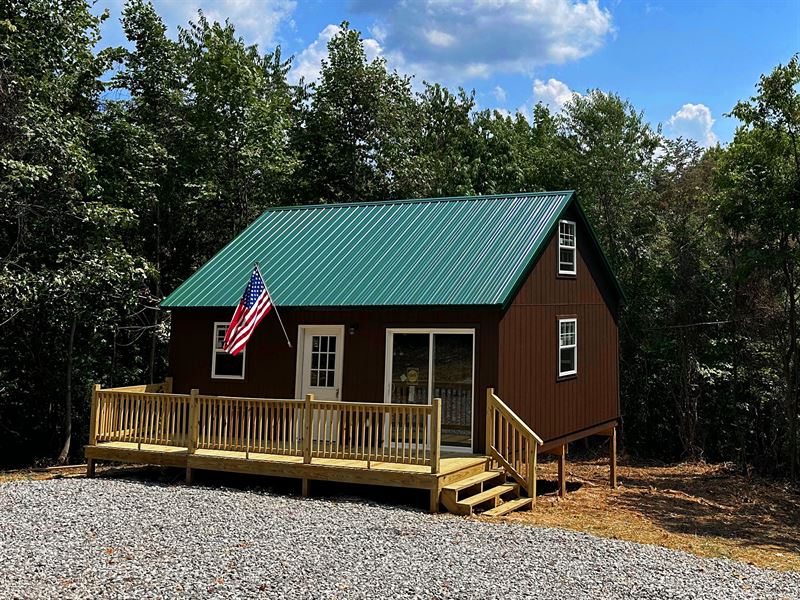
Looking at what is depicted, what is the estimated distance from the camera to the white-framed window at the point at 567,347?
46.9 feet

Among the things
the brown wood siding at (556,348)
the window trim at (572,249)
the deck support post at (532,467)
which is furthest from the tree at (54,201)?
the deck support post at (532,467)

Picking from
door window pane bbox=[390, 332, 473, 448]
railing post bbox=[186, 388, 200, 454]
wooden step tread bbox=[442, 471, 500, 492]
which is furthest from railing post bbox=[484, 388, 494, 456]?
railing post bbox=[186, 388, 200, 454]

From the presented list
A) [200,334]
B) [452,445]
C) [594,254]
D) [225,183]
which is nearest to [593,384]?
[594,254]

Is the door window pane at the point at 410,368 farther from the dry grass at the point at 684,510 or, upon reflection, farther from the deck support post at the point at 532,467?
the dry grass at the point at 684,510

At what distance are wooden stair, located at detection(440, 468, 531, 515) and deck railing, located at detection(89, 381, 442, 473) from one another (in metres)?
0.44

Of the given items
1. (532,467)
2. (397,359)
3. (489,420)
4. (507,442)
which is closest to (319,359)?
(397,359)

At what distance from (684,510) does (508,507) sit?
5.57 metres

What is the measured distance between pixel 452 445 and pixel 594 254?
6.14 meters

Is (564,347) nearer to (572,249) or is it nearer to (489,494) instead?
(572,249)

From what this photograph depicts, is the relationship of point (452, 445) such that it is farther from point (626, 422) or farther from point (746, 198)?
point (626, 422)

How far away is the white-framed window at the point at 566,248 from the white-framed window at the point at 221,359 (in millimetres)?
6514

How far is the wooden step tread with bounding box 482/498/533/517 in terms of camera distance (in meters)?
10.5

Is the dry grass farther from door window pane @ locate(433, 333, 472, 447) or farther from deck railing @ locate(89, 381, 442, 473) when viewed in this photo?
deck railing @ locate(89, 381, 442, 473)

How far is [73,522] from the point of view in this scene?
9023 mm
